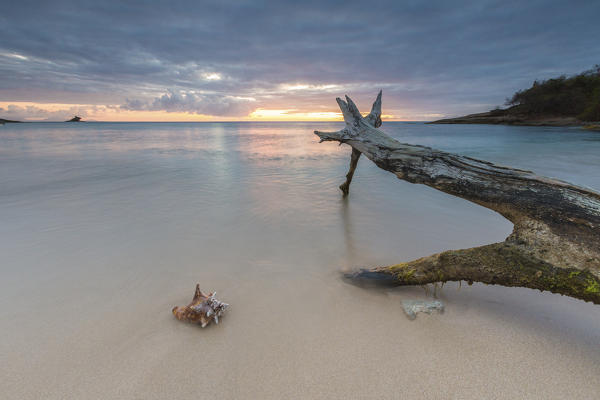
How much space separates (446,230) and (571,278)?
3032 millimetres

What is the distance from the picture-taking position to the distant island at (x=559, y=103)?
168 feet

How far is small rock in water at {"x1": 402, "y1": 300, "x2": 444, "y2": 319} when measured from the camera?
255 cm

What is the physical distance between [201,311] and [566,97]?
83119 mm

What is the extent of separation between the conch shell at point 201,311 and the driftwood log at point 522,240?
5.37 ft

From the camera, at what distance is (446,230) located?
4.84 meters

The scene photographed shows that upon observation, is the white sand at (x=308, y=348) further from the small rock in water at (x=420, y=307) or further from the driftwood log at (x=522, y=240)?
the driftwood log at (x=522, y=240)

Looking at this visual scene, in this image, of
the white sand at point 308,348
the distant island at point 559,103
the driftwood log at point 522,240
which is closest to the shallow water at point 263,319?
the white sand at point 308,348

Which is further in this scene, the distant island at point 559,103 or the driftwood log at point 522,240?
the distant island at point 559,103

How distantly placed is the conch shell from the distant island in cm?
6907

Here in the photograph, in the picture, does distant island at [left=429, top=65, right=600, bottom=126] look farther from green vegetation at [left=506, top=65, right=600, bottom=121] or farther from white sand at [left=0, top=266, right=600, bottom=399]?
white sand at [left=0, top=266, right=600, bottom=399]

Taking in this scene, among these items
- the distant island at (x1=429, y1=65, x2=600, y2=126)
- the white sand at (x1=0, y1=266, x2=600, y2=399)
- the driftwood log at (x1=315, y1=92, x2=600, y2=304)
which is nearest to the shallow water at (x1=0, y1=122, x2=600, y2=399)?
the white sand at (x1=0, y1=266, x2=600, y2=399)

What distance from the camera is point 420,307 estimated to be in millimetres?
2604

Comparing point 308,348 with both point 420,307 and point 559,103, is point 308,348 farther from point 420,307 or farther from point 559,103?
point 559,103

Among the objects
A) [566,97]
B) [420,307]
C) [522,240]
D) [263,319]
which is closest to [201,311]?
[263,319]
